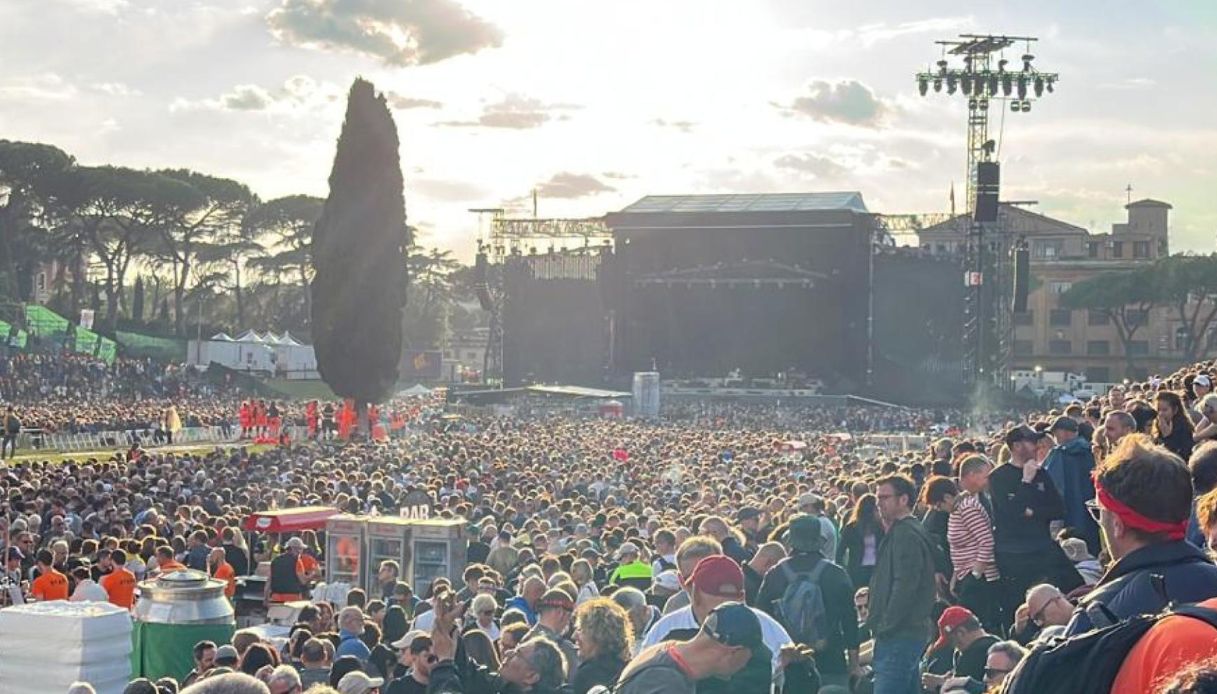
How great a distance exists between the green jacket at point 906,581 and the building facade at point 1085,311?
210 ft

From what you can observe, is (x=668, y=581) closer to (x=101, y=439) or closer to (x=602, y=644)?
(x=602, y=644)

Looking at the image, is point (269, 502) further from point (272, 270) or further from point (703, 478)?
point (272, 270)

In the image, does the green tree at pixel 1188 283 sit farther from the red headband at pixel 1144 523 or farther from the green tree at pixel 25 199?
the red headband at pixel 1144 523

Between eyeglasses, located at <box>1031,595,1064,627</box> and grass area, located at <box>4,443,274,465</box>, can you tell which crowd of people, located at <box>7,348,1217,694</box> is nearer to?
eyeglasses, located at <box>1031,595,1064,627</box>

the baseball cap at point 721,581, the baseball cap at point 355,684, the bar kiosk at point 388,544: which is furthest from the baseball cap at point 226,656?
the bar kiosk at point 388,544

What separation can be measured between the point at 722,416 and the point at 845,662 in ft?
117

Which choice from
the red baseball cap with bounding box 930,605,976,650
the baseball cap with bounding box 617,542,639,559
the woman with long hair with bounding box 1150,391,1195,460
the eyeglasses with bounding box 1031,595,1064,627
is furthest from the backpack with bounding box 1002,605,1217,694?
the baseball cap with bounding box 617,542,639,559

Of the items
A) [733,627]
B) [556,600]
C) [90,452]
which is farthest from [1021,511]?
[90,452]

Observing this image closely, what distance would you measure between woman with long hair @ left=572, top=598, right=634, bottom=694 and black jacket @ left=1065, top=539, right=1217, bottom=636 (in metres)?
2.45

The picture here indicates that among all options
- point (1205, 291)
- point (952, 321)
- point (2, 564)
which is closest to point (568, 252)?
point (952, 321)

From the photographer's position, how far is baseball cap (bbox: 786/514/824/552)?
23.2 feet

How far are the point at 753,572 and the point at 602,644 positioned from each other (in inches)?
104

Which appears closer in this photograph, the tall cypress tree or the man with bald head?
the man with bald head

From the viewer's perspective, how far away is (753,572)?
26.3 ft
